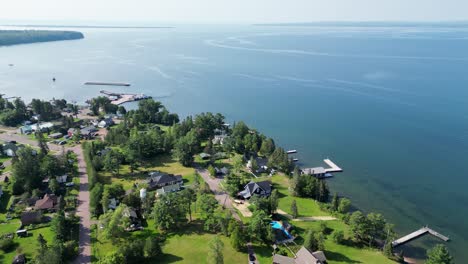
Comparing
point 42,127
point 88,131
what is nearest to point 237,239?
point 88,131

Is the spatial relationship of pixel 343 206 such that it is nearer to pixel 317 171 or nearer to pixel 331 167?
pixel 317 171

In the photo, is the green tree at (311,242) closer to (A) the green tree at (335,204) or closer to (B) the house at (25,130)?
(A) the green tree at (335,204)

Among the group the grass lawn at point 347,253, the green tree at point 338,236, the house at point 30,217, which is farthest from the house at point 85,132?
the green tree at point 338,236

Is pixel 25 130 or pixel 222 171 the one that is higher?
pixel 25 130

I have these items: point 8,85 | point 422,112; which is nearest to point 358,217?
point 422,112

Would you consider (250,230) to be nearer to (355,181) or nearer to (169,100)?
(355,181)
